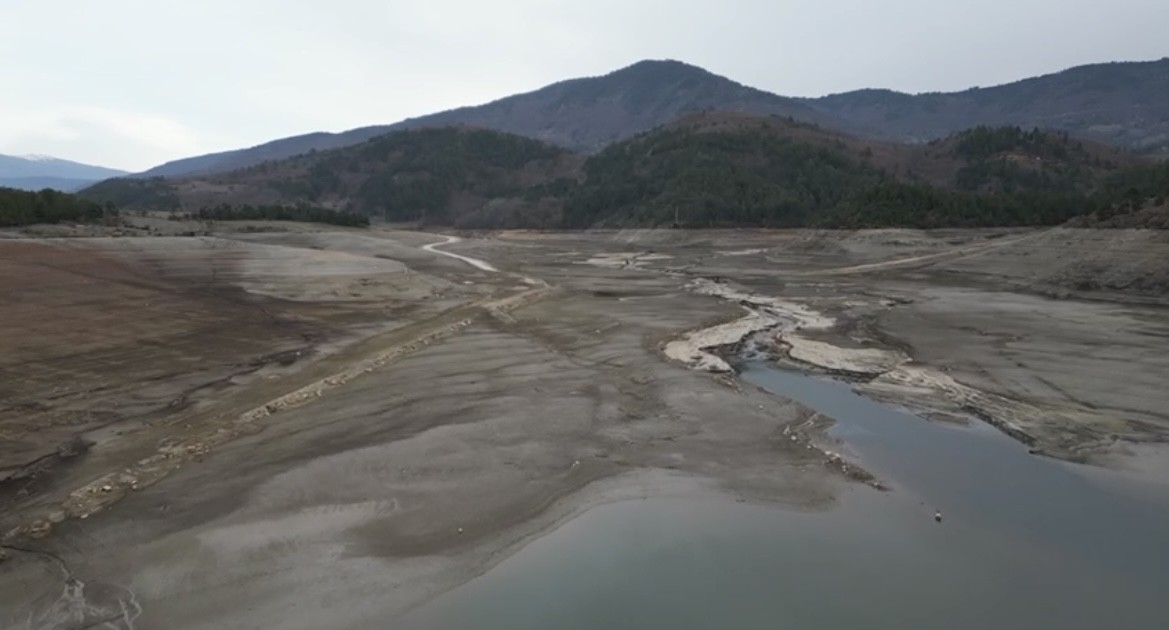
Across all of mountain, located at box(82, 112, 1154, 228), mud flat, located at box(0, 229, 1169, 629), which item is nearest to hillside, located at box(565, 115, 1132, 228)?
mountain, located at box(82, 112, 1154, 228)

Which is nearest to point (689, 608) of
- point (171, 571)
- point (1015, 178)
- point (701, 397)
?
point (171, 571)

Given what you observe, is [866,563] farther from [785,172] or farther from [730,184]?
[785,172]

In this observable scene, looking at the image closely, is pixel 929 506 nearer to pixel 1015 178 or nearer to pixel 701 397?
pixel 701 397

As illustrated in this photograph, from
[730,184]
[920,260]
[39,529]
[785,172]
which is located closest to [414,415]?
[39,529]

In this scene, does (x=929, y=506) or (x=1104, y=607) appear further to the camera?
(x=929, y=506)

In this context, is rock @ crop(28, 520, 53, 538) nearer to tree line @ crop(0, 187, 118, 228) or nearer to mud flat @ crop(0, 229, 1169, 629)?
mud flat @ crop(0, 229, 1169, 629)
